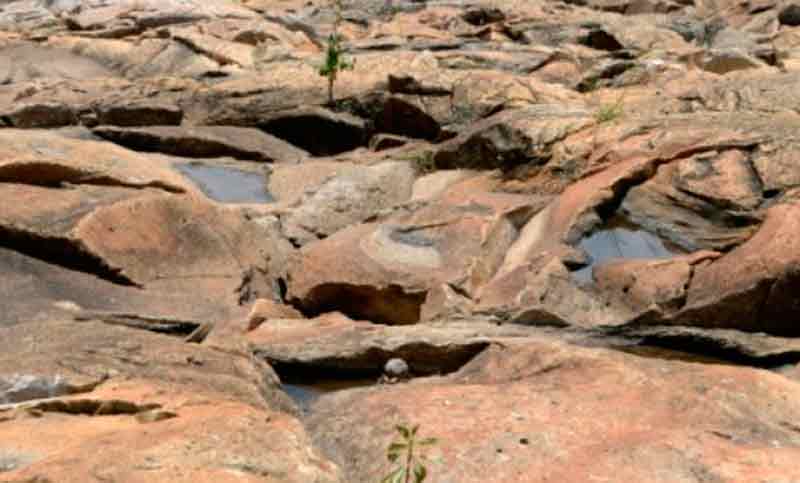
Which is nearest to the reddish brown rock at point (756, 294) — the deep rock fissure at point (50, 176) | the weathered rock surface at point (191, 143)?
the deep rock fissure at point (50, 176)

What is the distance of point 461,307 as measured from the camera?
27.7 feet

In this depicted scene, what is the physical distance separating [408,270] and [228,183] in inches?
161

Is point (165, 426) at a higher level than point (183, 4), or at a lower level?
higher

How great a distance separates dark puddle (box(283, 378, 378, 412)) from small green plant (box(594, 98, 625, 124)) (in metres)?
4.95

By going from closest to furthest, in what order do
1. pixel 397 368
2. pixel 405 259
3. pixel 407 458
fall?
pixel 407 458 → pixel 397 368 → pixel 405 259

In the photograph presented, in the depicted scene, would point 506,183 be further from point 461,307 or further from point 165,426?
point 165,426

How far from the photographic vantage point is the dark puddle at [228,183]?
1205cm

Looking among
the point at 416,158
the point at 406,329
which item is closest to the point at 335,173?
the point at 416,158

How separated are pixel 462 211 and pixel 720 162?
2.24 meters

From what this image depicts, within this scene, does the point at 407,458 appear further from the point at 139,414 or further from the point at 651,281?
the point at 651,281

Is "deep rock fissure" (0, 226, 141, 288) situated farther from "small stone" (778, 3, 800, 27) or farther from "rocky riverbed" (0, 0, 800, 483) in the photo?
"small stone" (778, 3, 800, 27)

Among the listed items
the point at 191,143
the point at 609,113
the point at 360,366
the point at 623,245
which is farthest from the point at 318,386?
the point at 191,143

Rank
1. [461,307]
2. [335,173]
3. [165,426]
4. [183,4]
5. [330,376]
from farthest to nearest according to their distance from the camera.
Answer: [183,4], [335,173], [461,307], [330,376], [165,426]

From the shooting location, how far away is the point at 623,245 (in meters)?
9.36
